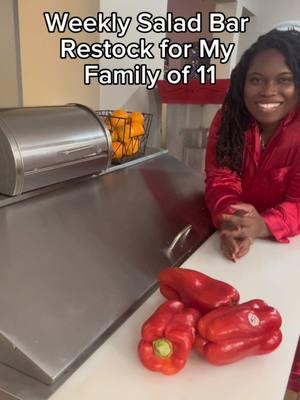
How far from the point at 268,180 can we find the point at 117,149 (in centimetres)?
39

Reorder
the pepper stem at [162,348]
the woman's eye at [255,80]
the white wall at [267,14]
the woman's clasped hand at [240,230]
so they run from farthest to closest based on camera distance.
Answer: the white wall at [267,14], the woman's eye at [255,80], the woman's clasped hand at [240,230], the pepper stem at [162,348]

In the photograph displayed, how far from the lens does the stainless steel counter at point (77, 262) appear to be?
0.43 m

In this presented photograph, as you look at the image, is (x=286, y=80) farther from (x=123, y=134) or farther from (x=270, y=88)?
(x=123, y=134)

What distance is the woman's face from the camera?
80 cm

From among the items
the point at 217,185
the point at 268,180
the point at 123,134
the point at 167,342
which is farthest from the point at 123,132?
the point at 167,342

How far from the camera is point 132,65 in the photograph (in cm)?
137

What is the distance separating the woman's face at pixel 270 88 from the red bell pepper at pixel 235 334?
52cm

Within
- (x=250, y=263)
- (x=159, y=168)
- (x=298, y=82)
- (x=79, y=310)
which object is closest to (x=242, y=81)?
(x=298, y=82)

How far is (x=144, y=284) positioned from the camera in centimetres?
61

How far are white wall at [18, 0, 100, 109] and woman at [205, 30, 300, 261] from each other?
0.46 m

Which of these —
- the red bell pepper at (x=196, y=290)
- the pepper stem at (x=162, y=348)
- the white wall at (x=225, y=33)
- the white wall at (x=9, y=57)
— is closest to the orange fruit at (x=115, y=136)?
the white wall at (x=9, y=57)

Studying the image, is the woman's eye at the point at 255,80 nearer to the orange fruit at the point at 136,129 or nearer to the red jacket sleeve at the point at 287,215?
the red jacket sleeve at the point at 287,215

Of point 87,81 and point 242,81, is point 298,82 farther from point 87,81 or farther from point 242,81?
point 87,81

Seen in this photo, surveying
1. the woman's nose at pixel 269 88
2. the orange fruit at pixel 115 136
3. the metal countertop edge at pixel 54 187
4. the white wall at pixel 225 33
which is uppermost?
the white wall at pixel 225 33
